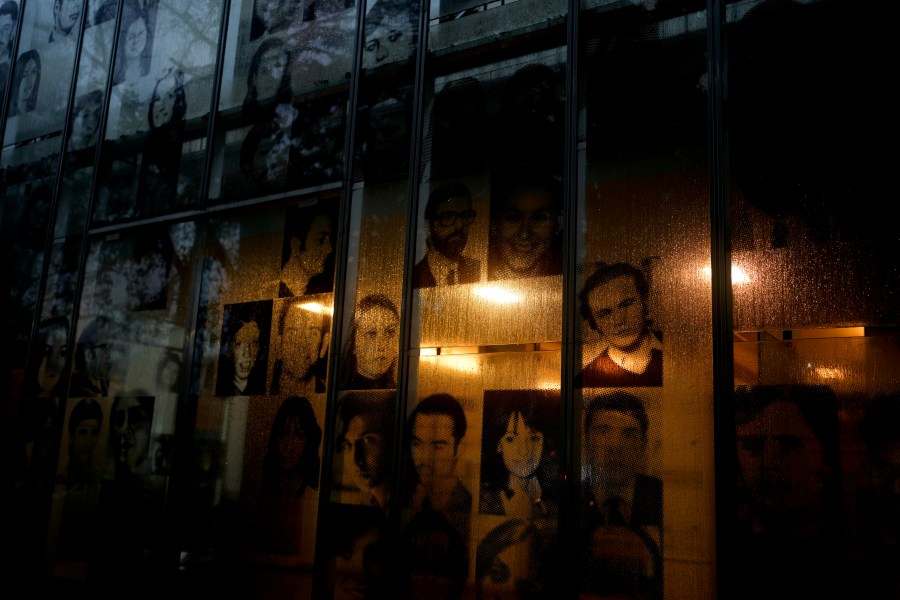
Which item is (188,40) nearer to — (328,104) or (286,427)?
(328,104)

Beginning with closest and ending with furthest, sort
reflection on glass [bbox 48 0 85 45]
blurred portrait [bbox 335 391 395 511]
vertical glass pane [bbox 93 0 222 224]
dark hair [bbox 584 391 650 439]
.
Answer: dark hair [bbox 584 391 650 439]
blurred portrait [bbox 335 391 395 511]
vertical glass pane [bbox 93 0 222 224]
reflection on glass [bbox 48 0 85 45]

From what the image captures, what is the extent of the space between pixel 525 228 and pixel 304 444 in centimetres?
249

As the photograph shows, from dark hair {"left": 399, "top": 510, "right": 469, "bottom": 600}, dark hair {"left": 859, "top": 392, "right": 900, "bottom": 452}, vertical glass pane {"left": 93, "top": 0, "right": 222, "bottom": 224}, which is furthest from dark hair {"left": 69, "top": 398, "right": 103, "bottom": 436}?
dark hair {"left": 859, "top": 392, "right": 900, "bottom": 452}

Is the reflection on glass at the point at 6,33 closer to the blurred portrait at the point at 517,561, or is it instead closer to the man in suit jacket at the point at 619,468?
the blurred portrait at the point at 517,561

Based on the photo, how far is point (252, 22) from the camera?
26.7 feet

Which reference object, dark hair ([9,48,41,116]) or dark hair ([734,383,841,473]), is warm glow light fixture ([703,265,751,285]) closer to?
dark hair ([734,383,841,473])

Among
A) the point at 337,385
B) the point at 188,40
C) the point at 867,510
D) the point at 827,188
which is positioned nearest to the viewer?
the point at 867,510

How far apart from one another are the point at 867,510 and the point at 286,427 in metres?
4.28

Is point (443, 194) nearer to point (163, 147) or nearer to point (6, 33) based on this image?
point (163, 147)

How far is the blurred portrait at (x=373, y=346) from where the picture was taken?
6.52 metres

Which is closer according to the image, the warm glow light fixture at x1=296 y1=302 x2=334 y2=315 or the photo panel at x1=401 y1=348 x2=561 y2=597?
the photo panel at x1=401 y1=348 x2=561 y2=597

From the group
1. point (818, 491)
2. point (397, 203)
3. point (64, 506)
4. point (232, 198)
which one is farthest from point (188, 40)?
point (818, 491)

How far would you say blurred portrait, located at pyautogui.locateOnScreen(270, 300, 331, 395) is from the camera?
6.81 metres

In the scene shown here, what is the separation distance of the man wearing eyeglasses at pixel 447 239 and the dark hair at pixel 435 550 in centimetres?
178
